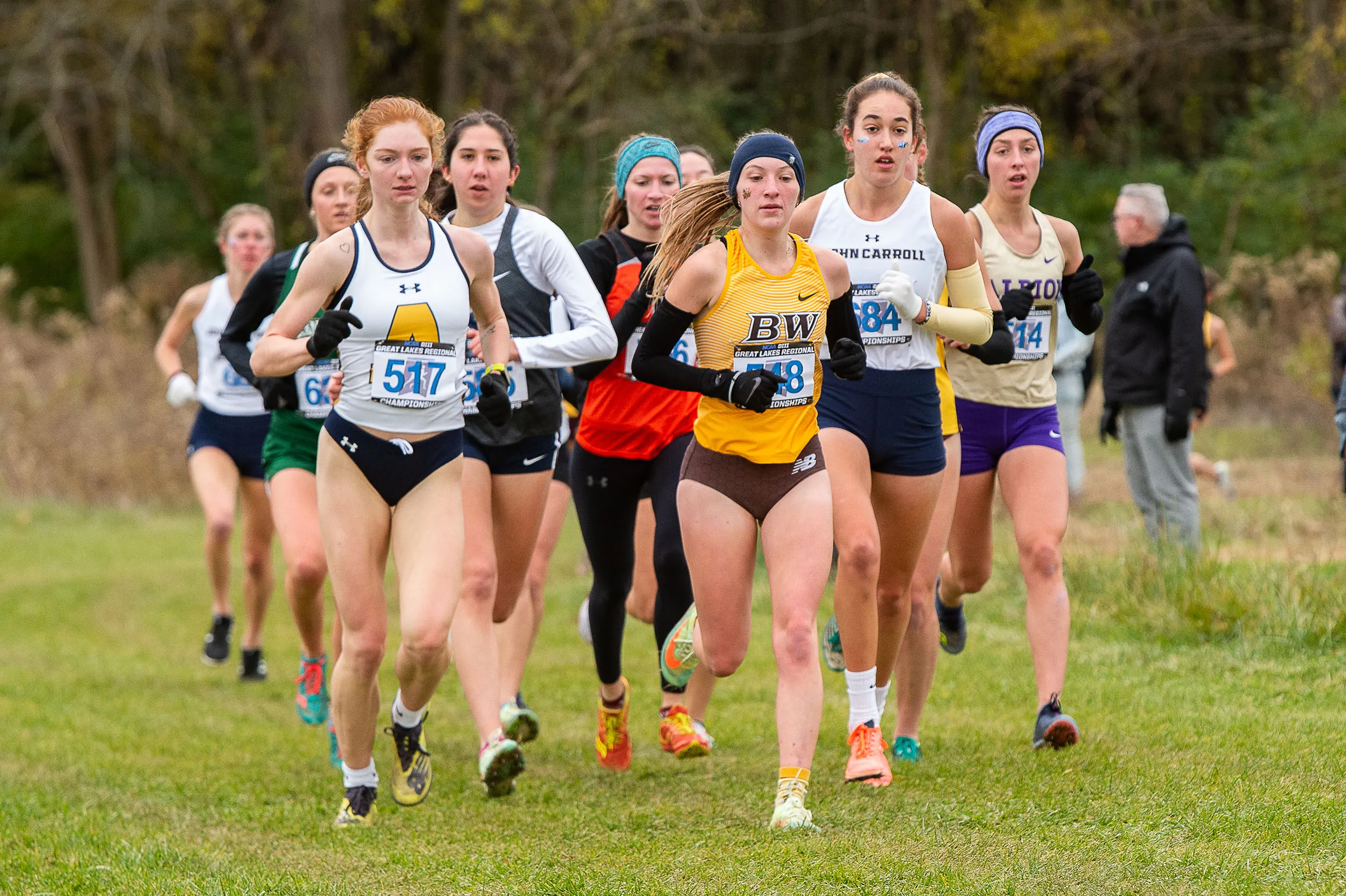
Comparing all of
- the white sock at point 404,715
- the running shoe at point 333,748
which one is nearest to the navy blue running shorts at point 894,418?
the white sock at point 404,715

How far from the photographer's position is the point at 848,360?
5477 millimetres

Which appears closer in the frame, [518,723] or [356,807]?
[356,807]

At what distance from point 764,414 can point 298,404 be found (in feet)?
8.52

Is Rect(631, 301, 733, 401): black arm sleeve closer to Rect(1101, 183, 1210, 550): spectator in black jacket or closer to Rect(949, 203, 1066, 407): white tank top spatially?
Rect(949, 203, 1066, 407): white tank top

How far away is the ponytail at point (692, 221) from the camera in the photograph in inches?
228

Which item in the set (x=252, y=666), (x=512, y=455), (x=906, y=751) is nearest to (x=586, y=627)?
(x=512, y=455)

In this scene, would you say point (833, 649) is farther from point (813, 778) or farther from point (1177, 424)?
point (1177, 424)

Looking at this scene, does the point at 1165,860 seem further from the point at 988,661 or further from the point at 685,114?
the point at 685,114

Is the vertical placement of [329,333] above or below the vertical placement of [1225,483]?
above

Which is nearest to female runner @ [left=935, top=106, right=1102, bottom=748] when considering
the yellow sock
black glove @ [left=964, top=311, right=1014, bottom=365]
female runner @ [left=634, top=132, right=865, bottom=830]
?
black glove @ [left=964, top=311, right=1014, bottom=365]

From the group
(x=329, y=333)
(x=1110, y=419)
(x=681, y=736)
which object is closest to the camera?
(x=329, y=333)

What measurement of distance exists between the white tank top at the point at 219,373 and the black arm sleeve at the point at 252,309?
189cm

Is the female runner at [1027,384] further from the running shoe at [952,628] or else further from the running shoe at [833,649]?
the running shoe at [952,628]

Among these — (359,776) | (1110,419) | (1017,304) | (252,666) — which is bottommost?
(252,666)
